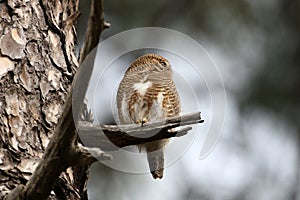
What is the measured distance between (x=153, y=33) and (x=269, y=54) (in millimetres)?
919

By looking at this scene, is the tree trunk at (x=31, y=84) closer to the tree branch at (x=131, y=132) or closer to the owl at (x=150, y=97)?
the tree branch at (x=131, y=132)

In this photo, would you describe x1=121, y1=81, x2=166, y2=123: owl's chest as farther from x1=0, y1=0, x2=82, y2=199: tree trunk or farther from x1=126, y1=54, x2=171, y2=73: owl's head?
x1=0, y1=0, x2=82, y2=199: tree trunk

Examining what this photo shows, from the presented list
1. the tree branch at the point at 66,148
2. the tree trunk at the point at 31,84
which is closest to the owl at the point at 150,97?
the tree trunk at the point at 31,84

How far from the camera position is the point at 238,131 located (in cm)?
514

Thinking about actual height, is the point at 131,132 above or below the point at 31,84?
below

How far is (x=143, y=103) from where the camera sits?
10.6ft

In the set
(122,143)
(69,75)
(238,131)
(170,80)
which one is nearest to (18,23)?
(69,75)

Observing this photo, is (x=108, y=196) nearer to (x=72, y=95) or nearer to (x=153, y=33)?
(x=153, y=33)

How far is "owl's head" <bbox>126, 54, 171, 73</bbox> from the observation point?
11.1ft

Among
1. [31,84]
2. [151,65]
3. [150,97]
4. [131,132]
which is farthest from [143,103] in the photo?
[131,132]

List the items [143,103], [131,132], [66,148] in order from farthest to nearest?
[143,103] < [131,132] < [66,148]

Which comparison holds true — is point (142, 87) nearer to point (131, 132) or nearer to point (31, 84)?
point (31, 84)

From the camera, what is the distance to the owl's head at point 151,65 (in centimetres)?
338

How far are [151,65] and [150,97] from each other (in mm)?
228
